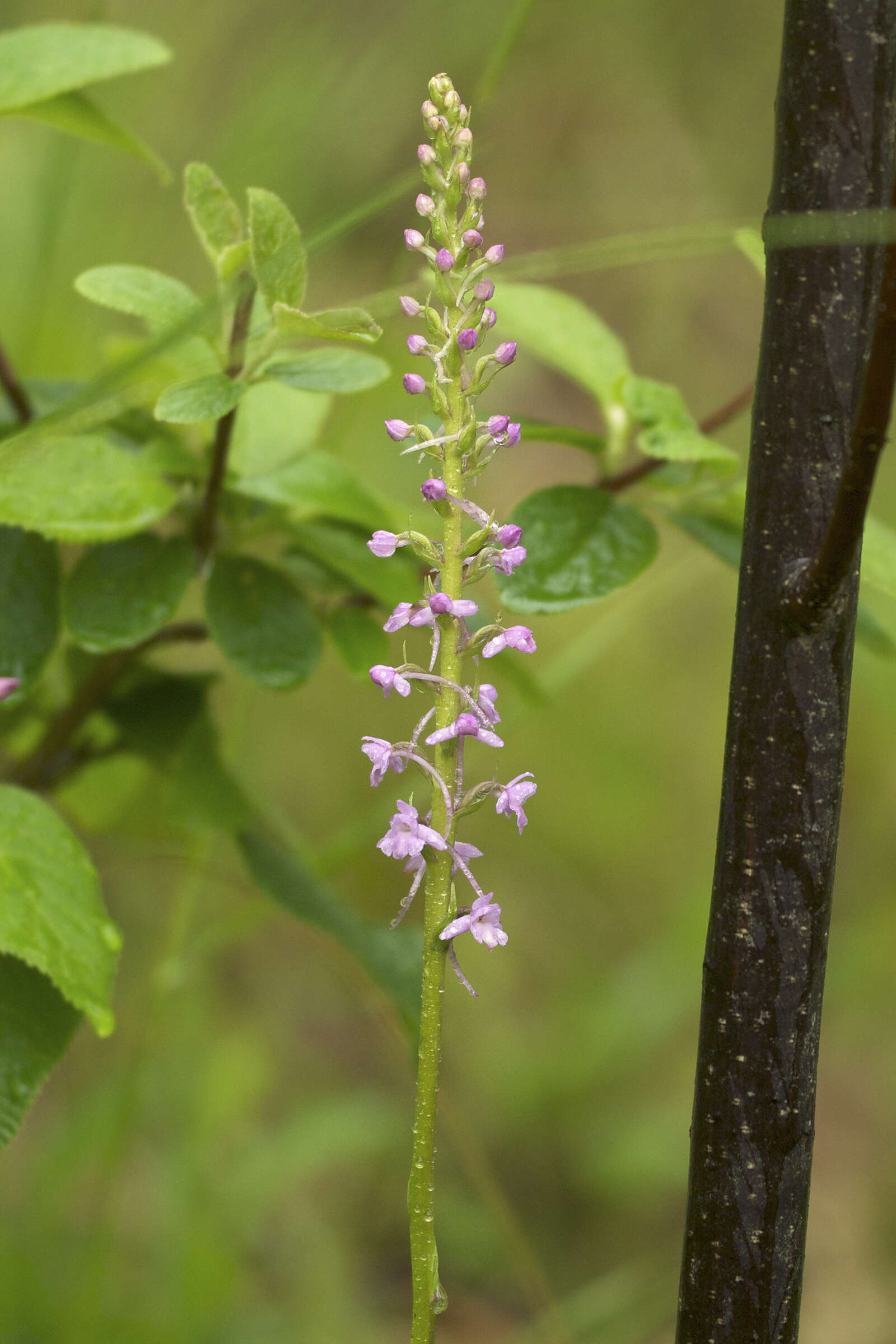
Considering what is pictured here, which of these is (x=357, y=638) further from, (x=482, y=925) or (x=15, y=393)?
(x=482, y=925)

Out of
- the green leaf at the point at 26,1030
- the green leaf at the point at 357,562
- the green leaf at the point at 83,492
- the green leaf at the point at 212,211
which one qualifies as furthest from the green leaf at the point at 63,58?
the green leaf at the point at 26,1030

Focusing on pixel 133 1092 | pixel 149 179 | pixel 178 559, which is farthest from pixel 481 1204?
pixel 149 179

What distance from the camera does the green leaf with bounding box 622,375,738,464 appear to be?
83 cm

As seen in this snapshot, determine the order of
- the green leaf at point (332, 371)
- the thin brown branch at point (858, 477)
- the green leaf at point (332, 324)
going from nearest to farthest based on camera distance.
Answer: the thin brown branch at point (858, 477) < the green leaf at point (332, 324) < the green leaf at point (332, 371)

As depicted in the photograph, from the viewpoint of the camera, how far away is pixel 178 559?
34.4 inches

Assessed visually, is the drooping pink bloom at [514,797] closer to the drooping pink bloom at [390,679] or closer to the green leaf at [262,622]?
the drooping pink bloom at [390,679]

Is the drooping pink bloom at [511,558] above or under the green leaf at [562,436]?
under

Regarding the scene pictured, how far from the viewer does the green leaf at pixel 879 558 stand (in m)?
0.75

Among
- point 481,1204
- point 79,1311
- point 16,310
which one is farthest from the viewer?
point 481,1204

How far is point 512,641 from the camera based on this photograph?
487mm

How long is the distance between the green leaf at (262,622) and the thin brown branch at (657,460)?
262 mm

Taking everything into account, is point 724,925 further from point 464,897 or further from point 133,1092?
point 464,897

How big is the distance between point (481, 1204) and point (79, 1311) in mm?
1068

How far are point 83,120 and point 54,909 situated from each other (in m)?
0.63
